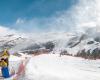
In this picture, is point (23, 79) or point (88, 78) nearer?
point (88, 78)

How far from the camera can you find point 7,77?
19016 millimetres

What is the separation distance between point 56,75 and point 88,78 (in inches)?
72.7

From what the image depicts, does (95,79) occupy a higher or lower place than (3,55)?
lower

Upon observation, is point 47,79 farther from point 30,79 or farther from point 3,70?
point 3,70

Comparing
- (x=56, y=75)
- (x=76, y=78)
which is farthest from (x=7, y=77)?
(x=76, y=78)

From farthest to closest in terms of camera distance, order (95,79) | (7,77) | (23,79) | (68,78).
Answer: (7,77) → (23,79) → (68,78) → (95,79)

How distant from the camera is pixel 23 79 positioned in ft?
47.5

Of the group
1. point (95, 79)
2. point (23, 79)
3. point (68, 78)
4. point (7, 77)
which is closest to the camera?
point (95, 79)

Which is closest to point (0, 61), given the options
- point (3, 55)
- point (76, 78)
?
point (3, 55)

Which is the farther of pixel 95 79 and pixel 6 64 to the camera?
pixel 6 64

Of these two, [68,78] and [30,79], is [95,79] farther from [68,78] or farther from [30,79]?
[30,79]

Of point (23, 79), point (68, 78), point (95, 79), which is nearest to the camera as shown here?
point (95, 79)

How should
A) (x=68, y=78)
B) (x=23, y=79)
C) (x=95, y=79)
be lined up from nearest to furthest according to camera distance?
(x=95, y=79), (x=68, y=78), (x=23, y=79)

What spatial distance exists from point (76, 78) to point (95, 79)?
3.12 feet
